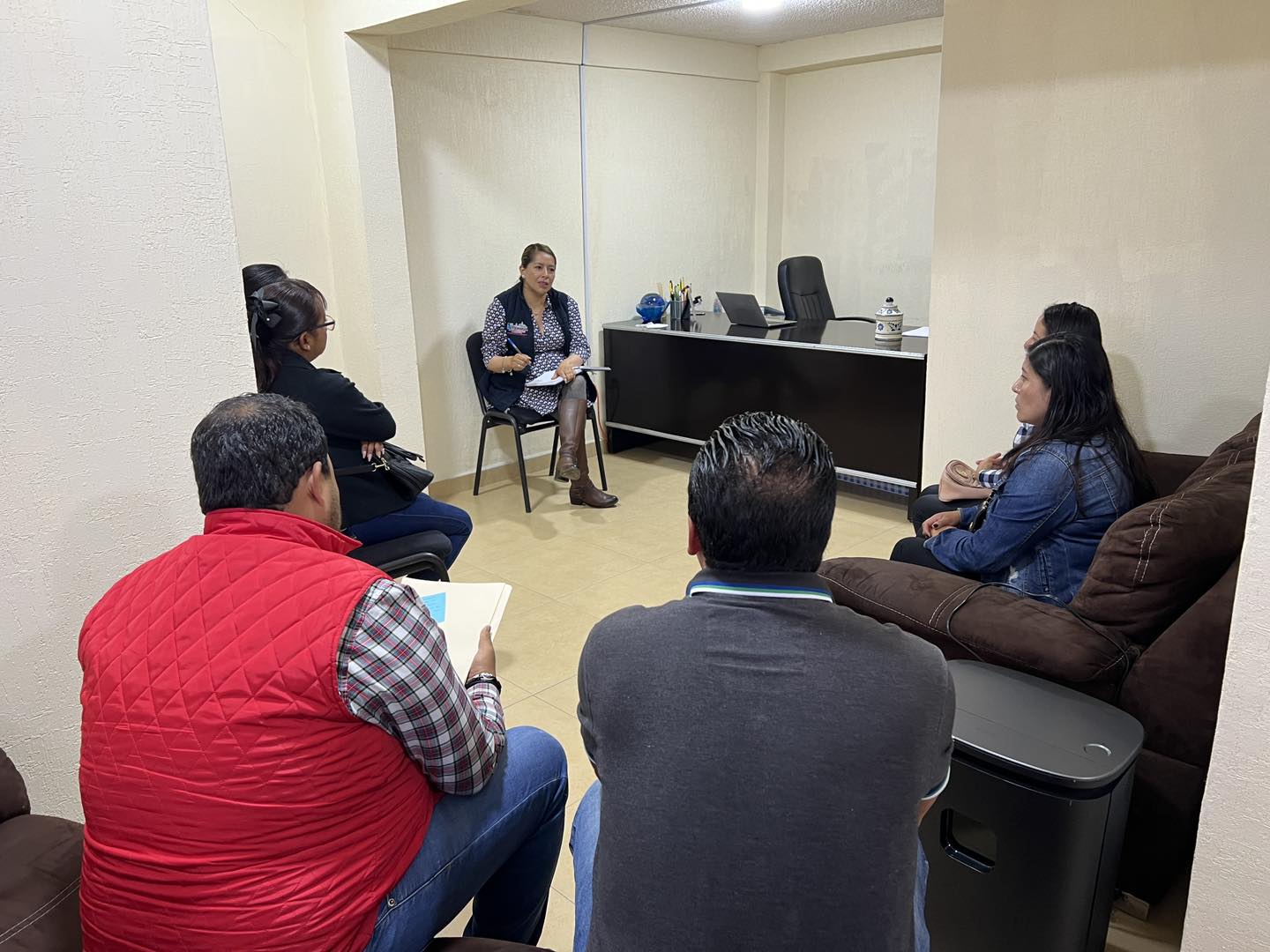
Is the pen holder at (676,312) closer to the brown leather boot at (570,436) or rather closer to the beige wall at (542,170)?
the beige wall at (542,170)

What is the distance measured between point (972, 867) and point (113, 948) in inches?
53.9

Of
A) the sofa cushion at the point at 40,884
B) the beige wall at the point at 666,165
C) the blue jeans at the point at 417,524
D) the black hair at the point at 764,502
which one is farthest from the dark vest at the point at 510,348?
the black hair at the point at 764,502

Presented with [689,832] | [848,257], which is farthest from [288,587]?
[848,257]

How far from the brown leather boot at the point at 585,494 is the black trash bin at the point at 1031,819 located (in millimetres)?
3088

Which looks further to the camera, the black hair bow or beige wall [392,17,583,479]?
beige wall [392,17,583,479]

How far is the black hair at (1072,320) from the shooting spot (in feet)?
9.70

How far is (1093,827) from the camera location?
153cm

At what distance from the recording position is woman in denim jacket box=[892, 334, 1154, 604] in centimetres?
223

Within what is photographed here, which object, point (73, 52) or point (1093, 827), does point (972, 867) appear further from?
point (73, 52)

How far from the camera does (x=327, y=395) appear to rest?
8.38 ft

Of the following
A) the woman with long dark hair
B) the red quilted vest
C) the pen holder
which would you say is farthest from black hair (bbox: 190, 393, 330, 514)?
the pen holder

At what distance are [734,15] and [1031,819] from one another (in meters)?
4.70

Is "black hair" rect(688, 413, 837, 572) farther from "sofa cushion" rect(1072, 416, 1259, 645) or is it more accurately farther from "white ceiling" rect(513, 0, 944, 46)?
"white ceiling" rect(513, 0, 944, 46)

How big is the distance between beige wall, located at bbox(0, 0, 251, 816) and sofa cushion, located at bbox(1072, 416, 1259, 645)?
187 centimetres
